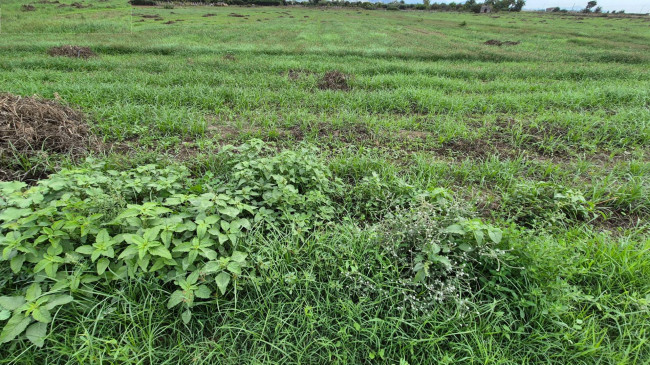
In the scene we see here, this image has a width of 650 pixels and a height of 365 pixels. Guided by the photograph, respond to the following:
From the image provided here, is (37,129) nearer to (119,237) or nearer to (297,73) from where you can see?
A: (119,237)

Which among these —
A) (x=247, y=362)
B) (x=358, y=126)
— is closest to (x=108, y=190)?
(x=247, y=362)

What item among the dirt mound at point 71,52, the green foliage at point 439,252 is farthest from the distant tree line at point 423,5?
the green foliage at point 439,252

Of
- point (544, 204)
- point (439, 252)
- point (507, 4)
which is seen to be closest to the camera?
point (439, 252)

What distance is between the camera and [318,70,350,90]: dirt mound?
6430 mm

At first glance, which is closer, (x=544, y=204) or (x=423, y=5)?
(x=544, y=204)

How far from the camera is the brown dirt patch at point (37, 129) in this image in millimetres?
3146

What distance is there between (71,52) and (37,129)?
7.13m

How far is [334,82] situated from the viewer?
656 centimetres

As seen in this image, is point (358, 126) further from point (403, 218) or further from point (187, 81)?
point (187, 81)

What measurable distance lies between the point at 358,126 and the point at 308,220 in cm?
259

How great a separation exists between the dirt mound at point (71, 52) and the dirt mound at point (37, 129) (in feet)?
20.3

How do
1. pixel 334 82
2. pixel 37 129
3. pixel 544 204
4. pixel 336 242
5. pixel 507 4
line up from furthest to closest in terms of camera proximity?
pixel 507 4, pixel 334 82, pixel 37 129, pixel 544 204, pixel 336 242

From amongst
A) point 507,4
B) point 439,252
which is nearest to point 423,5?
point 507,4

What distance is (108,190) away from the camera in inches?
93.7
